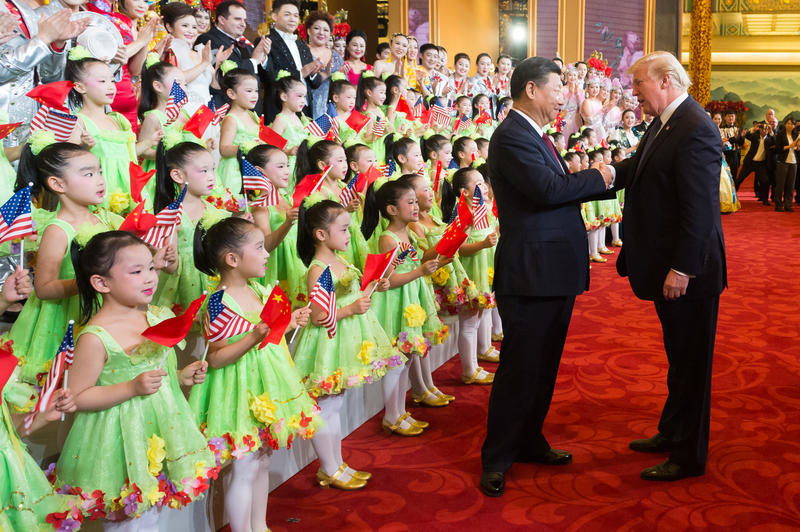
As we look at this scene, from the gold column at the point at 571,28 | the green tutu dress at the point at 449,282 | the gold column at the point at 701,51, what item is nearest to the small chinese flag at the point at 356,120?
the green tutu dress at the point at 449,282

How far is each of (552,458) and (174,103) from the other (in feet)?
6.66

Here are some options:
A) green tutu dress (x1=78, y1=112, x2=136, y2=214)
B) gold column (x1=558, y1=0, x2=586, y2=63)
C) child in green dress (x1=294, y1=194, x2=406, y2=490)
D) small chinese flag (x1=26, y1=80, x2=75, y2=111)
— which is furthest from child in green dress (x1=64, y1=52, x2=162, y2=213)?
gold column (x1=558, y1=0, x2=586, y2=63)

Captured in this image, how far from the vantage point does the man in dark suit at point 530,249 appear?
208cm

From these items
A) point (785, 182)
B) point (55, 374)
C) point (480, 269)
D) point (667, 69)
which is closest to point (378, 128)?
point (480, 269)

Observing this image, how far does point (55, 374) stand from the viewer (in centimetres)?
139

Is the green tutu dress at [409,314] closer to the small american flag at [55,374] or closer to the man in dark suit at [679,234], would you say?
the man in dark suit at [679,234]

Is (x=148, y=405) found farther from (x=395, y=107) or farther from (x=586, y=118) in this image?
(x=586, y=118)

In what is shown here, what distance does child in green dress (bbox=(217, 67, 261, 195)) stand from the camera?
3.44m

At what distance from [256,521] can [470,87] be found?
19.5 ft

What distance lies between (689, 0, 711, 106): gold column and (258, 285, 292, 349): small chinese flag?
11633 mm

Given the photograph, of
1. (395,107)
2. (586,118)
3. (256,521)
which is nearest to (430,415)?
(256,521)

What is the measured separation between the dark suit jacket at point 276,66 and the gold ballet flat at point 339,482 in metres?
2.47

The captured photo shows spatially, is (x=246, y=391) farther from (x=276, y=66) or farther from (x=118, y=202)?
(x=276, y=66)

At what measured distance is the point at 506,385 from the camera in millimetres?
2232
